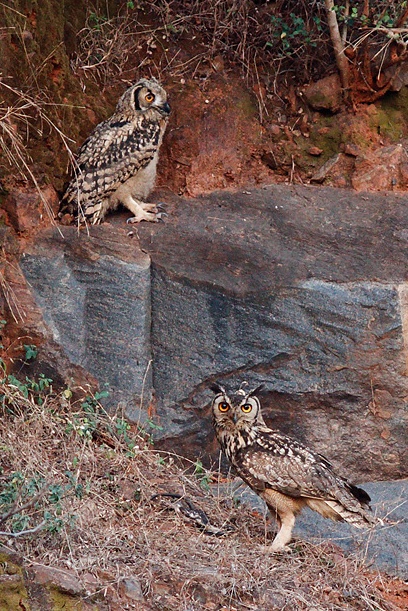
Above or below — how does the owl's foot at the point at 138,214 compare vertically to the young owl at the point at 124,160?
below

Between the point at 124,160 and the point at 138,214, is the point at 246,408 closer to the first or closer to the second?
the point at 138,214

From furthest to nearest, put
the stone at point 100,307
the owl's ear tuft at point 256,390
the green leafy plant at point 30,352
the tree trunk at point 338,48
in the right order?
the tree trunk at point 338,48 → the stone at point 100,307 → the green leafy plant at point 30,352 → the owl's ear tuft at point 256,390

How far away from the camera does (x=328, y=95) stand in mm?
9570

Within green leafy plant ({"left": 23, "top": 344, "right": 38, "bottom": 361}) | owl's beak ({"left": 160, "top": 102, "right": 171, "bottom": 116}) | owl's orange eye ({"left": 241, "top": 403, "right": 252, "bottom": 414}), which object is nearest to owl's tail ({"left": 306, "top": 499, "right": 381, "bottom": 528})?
owl's orange eye ({"left": 241, "top": 403, "right": 252, "bottom": 414})

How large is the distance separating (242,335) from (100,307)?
1104 mm

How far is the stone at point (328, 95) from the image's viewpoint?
9570mm

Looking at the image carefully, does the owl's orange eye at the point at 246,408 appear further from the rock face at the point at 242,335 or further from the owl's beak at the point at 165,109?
the owl's beak at the point at 165,109

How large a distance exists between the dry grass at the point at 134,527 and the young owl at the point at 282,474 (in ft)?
0.75

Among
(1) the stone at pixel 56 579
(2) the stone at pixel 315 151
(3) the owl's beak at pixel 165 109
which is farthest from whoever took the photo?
(2) the stone at pixel 315 151

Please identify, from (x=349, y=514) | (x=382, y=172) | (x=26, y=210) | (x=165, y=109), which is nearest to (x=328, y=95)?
(x=382, y=172)

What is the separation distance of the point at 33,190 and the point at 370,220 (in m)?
2.74

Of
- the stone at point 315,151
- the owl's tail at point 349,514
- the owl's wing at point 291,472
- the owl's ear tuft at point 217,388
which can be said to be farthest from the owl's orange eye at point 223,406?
the stone at point 315,151

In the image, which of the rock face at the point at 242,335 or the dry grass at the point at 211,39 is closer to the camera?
the rock face at the point at 242,335

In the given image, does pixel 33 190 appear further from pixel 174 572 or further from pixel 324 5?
pixel 174 572
